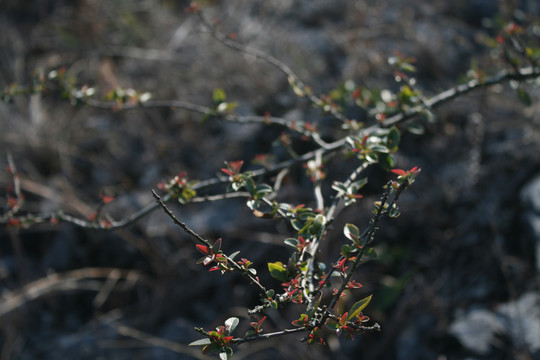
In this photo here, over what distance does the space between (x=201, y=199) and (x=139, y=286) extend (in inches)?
69.4

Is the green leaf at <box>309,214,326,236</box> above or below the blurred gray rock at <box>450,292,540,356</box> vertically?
above

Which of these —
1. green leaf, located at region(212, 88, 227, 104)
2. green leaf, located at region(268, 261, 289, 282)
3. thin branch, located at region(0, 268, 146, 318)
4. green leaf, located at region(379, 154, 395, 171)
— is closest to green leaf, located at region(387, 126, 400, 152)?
green leaf, located at region(379, 154, 395, 171)

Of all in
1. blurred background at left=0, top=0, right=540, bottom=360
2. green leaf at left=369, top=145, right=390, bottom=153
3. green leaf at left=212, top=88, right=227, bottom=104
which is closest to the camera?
green leaf at left=369, top=145, right=390, bottom=153

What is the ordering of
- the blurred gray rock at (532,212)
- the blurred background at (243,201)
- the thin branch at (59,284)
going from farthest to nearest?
the thin branch at (59,284) → the blurred background at (243,201) → the blurred gray rock at (532,212)

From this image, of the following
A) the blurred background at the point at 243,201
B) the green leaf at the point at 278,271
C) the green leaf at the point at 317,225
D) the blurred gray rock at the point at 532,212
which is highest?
the green leaf at the point at 317,225

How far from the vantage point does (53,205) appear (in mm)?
3033

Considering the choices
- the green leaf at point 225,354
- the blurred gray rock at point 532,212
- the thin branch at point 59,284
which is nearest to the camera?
the green leaf at point 225,354

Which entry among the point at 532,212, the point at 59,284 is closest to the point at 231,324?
the point at 532,212

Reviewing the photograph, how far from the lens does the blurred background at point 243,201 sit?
2176mm

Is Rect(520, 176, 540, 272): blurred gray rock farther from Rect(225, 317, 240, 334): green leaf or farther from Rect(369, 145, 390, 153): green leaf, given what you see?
Rect(225, 317, 240, 334): green leaf

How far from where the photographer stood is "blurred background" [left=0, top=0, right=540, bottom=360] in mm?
2176

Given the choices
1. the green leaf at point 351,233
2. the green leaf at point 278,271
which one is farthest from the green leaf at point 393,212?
the green leaf at point 278,271

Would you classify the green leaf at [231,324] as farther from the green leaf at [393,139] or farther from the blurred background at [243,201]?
the blurred background at [243,201]

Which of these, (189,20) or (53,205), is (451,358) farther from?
(189,20)
